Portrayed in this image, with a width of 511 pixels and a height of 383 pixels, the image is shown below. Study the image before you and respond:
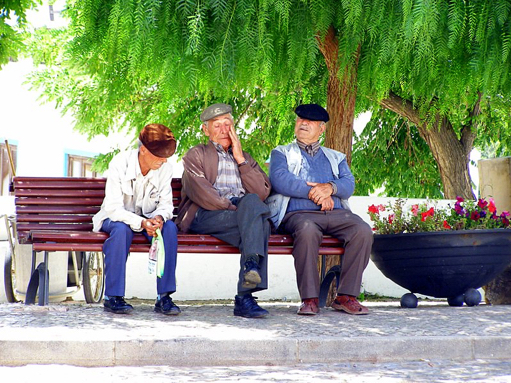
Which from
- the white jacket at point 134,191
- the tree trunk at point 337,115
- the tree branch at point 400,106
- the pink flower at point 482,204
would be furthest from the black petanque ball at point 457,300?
the tree branch at point 400,106

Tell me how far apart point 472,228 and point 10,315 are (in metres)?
4.09

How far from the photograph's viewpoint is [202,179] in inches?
255

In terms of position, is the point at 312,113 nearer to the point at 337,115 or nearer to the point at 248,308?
the point at 337,115

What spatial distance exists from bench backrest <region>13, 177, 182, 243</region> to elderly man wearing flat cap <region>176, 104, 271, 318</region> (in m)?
0.58

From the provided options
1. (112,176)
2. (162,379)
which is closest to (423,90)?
(112,176)

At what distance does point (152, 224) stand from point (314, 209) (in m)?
1.42

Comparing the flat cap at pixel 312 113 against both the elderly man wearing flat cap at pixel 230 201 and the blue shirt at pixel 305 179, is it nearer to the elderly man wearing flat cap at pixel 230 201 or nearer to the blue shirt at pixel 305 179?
the blue shirt at pixel 305 179

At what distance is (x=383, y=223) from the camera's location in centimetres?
734

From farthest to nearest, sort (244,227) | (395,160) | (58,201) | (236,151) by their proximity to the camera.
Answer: (395,160)
(58,201)
(236,151)
(244,227)

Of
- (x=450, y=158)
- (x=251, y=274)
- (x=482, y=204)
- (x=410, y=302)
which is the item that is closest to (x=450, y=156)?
(x=450, y=158)

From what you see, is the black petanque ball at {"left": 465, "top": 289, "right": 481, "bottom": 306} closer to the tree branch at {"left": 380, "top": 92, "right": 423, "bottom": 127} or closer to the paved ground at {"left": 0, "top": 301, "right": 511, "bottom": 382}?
the paved ground at {"left": 0, "top": 301, "right": 511, "bottom": 382}

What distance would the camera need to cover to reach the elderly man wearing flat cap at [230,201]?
606 cm

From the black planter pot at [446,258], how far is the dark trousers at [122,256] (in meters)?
2.07

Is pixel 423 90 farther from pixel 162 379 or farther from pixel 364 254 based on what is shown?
pixel 162 379
